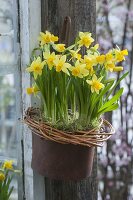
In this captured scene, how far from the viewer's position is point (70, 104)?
1.24 m

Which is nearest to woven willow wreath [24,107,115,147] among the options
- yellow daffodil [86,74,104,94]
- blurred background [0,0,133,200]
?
yellow daffodil [86,74,104,94]

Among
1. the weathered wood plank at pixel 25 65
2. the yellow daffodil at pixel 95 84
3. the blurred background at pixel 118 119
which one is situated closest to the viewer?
the yellow daffodil at pixel 95 84

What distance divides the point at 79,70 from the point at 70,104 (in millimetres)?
173

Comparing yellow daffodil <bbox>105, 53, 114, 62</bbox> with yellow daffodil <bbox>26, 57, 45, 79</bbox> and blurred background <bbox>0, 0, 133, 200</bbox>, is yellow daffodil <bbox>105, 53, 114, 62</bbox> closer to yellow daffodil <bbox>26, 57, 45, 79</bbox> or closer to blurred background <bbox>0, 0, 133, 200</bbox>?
yellow daffodil <bbox>26, 57, 45, 79</bbox>

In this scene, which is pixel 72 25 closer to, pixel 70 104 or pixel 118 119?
pixel 70 104

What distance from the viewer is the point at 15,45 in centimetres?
136

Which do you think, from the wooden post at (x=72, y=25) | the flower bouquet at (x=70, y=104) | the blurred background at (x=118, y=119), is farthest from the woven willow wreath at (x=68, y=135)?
the blurred background at (x=118, y=119)

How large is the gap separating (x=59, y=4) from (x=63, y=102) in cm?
39

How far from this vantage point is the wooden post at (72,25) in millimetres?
1364

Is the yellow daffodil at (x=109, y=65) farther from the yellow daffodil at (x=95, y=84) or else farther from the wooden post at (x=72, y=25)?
the wooden post at (x=72, y=25)

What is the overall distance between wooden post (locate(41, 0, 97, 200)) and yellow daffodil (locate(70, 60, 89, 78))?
11.8 inches

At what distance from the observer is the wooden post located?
1.36m

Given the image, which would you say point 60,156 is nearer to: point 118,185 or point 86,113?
point 86,113

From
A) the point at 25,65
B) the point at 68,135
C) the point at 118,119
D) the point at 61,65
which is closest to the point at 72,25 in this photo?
the point at 25,65
